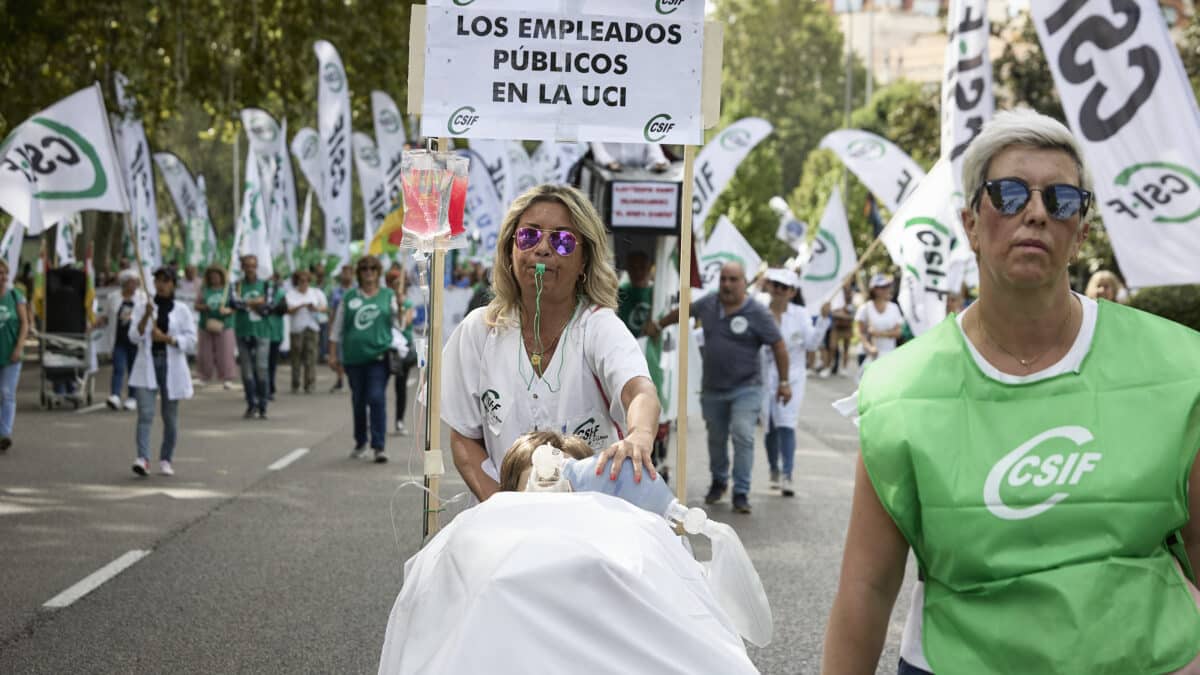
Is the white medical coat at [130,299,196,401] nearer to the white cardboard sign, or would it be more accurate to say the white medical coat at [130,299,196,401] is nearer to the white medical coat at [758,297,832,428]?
the white medical coat at [758,297,832,428]

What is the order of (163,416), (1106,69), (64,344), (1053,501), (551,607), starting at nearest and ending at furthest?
(1053,501) < (551,607) < (1106,69) < (163,416) < (64,344)

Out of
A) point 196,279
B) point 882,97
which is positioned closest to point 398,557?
point 196,279

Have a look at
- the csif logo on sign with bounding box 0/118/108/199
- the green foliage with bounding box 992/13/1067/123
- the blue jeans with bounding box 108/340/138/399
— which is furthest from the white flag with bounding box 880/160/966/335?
the green foliage with bounding box 992/13/1067/123

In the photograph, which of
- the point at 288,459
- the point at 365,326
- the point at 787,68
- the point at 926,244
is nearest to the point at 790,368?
the point at 926,244

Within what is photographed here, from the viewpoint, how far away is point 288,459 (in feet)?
48.1

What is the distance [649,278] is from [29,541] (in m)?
5.62

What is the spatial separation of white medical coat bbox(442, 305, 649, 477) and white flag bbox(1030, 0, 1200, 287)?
3694 millimetres

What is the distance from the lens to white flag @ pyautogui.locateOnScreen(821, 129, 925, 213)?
18.3 metres

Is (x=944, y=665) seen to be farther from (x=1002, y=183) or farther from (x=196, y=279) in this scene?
(x=196, y=279)

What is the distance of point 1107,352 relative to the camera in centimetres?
268

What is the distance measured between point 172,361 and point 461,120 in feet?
28.8

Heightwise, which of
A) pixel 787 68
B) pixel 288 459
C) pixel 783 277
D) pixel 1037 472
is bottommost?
pixel 288 459

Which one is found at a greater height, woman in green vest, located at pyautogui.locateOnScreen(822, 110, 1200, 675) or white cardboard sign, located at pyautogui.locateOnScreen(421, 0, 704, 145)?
white cardboard sign, located at pyautogui.locateOnScreen(421, 0, 704, 145)

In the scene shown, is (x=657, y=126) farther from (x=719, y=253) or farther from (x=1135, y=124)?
(x=719, y=253)
